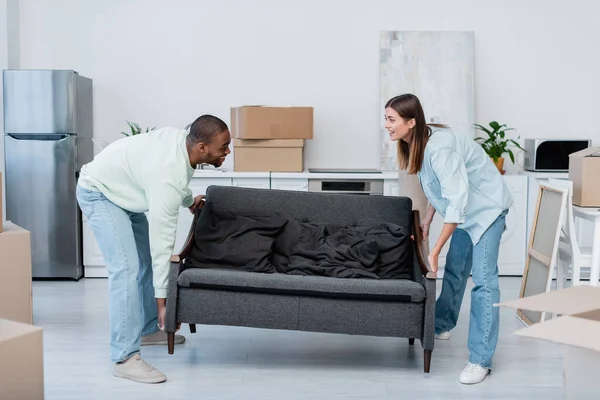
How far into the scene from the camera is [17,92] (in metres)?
5.65

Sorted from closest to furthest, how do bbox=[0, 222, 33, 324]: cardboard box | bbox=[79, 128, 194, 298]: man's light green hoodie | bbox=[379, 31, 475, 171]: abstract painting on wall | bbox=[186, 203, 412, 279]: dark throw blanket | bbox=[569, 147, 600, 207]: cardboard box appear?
bbox=[79, 128, 194, 298]: man's light green hoodie, bbox=[186, 203, 412, 279]: dark throw blanket, bbox=[0, 222, 33, 324]: cardboard box, bbox=[569, 147, 600, 207]: cardboard box, bbox=[379, 31, 475, 171]: abstract painting on wall

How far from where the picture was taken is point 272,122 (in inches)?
222

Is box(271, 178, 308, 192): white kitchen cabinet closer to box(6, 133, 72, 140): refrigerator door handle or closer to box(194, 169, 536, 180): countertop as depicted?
box(194, 169, 536, 180): countertop

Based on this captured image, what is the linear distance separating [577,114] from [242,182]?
2.85 metres

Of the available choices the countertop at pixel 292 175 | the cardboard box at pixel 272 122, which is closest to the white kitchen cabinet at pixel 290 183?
the countertop at pixel 292 175

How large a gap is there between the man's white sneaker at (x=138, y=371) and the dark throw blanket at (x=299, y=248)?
556mm

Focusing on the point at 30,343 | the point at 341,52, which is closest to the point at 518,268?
the point at 341,52

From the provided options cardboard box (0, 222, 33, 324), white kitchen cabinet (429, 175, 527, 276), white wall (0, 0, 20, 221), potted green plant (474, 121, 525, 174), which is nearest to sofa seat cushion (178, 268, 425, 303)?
cardboard box (0, 222, 33, 324)

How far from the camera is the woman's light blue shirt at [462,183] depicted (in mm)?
3383

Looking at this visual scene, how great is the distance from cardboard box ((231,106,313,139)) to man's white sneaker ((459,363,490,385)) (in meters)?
2.60

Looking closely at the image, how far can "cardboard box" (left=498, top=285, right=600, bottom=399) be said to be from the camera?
153 cm

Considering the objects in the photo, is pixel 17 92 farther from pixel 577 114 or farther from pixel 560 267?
pixel 577 114

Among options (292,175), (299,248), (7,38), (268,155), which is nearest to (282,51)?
(268,155)

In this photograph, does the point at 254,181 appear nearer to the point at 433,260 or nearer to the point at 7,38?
the point at 7,38
